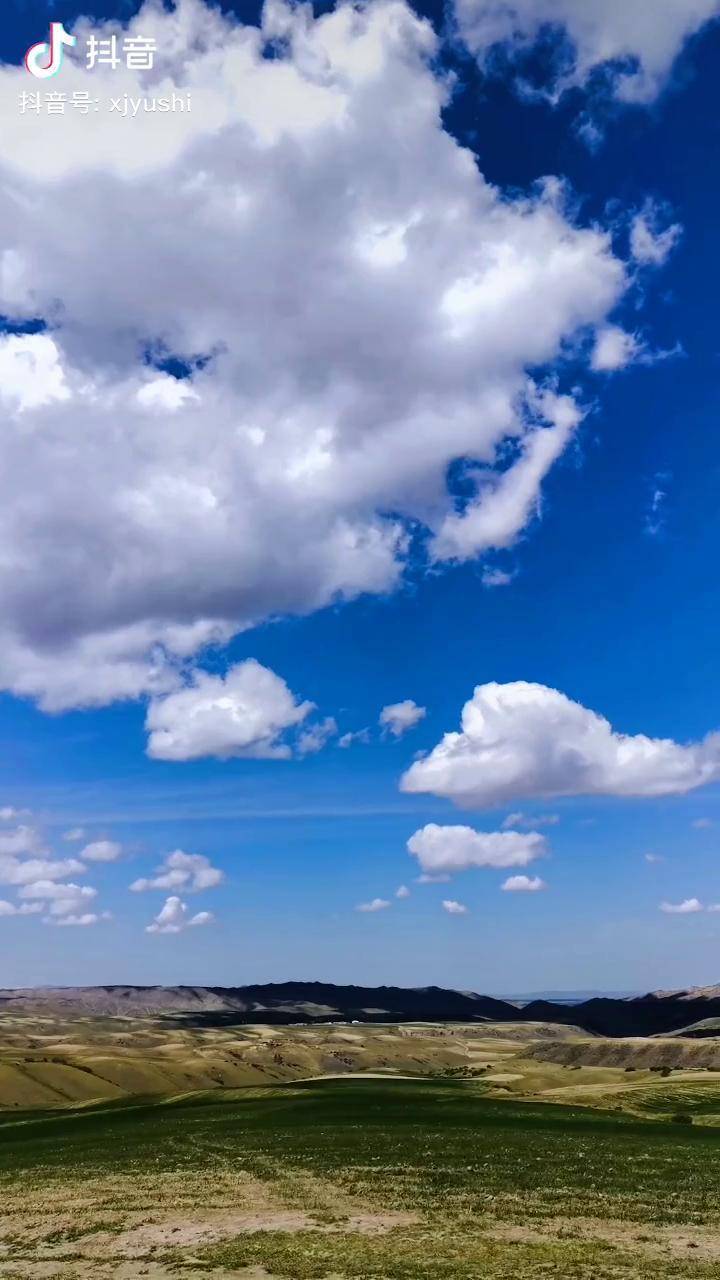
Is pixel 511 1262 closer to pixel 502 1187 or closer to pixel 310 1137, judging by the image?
pixel 502 1187

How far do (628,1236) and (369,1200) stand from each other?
36.6ft

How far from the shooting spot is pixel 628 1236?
101 feet

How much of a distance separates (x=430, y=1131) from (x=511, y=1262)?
33940 millimetres

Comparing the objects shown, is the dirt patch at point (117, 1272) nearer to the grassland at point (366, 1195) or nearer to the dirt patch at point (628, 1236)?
the grassland at point (366, 1195)

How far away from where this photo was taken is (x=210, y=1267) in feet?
89.5

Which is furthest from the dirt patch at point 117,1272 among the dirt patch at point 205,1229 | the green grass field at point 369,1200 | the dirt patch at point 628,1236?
the dirt patch at point 628,1236

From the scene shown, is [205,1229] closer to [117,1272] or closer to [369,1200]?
[117,1272]

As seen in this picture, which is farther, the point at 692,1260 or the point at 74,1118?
the point at 74,1118

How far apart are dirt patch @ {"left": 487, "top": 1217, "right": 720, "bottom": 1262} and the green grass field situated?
0.11 meters

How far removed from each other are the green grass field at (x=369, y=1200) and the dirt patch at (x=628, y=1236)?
0.35ft

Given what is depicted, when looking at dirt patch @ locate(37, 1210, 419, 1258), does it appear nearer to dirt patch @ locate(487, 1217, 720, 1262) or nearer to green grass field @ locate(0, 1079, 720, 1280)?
green grass field @ locate(0, 1079, 720, 1280)

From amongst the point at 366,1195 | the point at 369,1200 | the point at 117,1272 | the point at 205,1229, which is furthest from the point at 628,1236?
the point at 117,1272

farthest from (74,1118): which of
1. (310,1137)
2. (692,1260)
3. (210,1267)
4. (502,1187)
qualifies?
(692,1260)

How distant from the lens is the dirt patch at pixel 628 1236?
2902 centimetres
